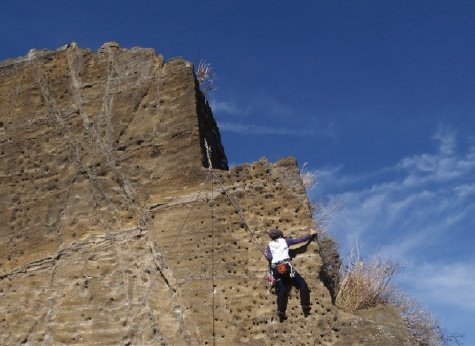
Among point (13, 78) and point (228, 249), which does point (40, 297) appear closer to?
point (228, 249)

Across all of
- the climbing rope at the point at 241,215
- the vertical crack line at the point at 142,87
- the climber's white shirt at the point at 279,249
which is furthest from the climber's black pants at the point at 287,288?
the vertical crack line at the point at 142,87

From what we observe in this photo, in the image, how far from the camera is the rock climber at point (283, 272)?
22.4 ft

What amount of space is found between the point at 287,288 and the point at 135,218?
2.31 meters

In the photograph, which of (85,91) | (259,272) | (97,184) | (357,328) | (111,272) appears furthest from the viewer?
(85,91)

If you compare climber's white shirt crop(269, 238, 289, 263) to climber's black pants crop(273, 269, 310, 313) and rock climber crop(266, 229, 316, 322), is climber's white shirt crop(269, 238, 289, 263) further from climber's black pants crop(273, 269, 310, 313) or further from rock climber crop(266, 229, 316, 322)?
climber's black pants crop(273, 269, 310, 313)

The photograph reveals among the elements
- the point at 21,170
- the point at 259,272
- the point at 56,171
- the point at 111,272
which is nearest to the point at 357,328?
the point at 259,272

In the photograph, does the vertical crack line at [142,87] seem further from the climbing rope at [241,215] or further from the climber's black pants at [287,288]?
the climber's black pants at [287,288]

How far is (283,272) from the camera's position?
6863 millimetres

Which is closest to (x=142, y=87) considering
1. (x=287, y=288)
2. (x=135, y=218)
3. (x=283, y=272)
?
(x=135, y=218)

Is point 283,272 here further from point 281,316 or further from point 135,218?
point 135,218

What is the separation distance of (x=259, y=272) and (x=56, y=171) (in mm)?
3406

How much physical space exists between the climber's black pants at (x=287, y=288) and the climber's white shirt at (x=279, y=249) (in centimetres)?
16

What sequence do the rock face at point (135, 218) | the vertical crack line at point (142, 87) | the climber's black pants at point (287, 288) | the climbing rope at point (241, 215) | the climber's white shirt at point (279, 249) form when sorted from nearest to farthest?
the climber's black pants at point (287, 288) → the climber's white shirt at point (279, 249) → the rock face at point (135, 218) → the climbing rope at point (241, 215) → the vertical crack line at point (142, 87)

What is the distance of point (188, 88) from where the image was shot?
8.48 meters
